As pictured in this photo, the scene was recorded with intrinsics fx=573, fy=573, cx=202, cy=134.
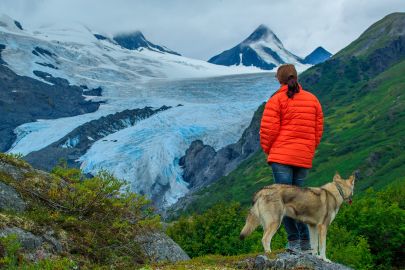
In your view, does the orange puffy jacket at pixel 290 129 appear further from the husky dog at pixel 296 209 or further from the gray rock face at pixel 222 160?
the gray rock face at pixel 222 160

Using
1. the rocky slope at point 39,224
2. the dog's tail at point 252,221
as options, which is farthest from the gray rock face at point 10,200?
the dog's tail at point 252,221

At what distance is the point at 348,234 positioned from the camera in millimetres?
35125

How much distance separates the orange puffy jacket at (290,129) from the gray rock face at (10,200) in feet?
17.0

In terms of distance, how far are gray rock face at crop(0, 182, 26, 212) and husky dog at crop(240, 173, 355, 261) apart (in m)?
4.76

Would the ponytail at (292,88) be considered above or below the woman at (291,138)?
above

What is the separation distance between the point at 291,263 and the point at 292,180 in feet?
6.34

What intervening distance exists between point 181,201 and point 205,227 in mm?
89340

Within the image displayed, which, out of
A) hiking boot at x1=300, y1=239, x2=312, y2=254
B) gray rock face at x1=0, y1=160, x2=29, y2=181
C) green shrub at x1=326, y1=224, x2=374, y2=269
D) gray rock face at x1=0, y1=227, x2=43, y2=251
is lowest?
green shrub at x1=326, y1=224, x2=374, y2=269

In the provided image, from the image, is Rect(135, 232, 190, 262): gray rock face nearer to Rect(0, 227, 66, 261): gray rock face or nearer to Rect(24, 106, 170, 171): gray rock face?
Rect(0, 227, 66, 261): gray rock face

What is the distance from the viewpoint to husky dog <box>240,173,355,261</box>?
34.1 feet

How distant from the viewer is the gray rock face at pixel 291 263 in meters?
9.80

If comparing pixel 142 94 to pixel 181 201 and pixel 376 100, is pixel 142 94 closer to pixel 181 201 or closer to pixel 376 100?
pixel 181 201

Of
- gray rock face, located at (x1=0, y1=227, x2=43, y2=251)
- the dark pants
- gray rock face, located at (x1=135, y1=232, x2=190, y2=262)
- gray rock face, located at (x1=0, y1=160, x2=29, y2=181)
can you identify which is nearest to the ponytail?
the dark pants

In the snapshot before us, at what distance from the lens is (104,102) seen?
16300 centimetres
